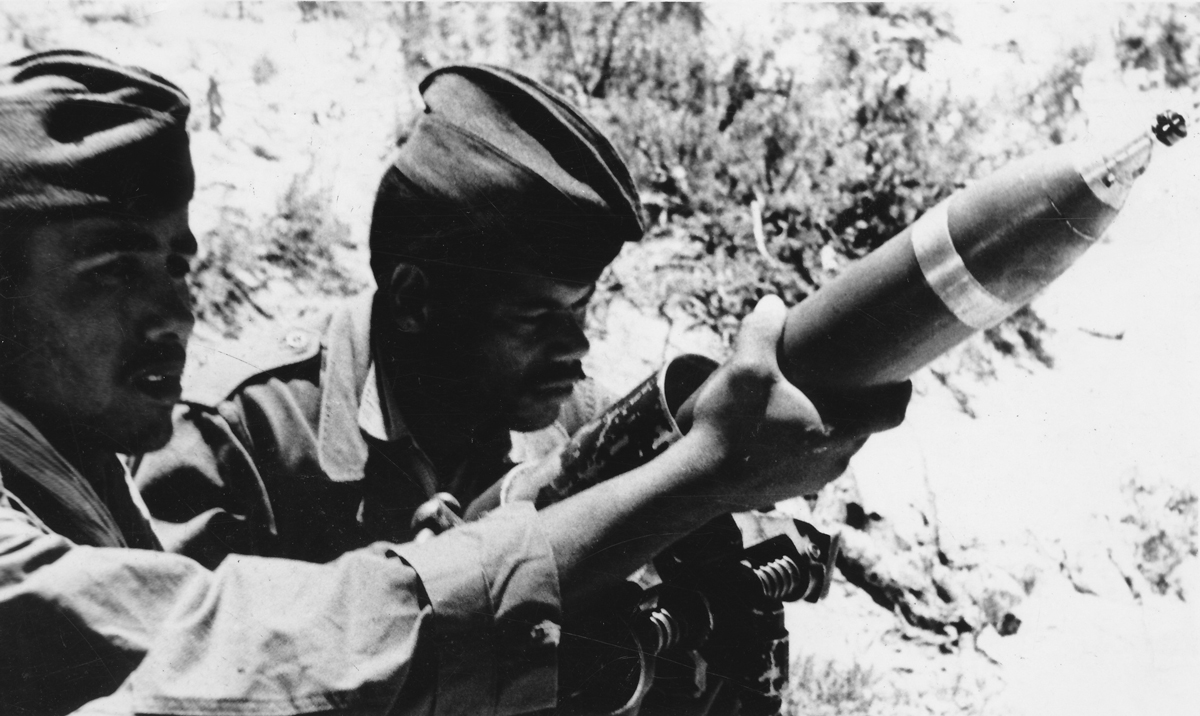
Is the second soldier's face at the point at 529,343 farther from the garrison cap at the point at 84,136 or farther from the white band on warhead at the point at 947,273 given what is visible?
the white band on warhead at the point at 947,273

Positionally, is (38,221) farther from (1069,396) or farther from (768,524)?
(1069,396)

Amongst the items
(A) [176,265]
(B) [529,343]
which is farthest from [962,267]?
(A) [176,265]

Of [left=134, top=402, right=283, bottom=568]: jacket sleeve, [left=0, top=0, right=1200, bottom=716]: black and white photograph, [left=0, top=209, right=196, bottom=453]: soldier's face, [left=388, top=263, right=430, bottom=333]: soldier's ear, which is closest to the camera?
[left=0, top=0, right=1200, bottom=716]: black and white photograph

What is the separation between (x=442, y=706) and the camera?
1.57 metres

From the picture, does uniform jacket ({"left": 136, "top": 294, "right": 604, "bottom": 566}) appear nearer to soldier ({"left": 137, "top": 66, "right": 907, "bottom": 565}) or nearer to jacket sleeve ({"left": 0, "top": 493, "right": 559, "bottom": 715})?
soldier ({"left": 137, "top": 66, "right": 907, "bottom": 565})

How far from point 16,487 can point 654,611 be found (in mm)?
1036

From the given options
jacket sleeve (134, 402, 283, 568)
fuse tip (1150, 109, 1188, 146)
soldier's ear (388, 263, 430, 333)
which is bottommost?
jacket sleeve (134, 402, 283, 568)

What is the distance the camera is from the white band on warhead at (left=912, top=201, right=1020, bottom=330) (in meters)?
1.48

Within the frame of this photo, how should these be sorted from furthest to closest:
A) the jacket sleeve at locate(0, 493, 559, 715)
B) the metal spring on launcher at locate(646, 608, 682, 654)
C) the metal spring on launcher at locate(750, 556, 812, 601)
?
1. the metal spring on launcher at locate(750, 556, 812, 601)
2. the metal spring on launcher at locate(646, 608, 682, 654)
3. the jacket sleeve at locate(0, 493, 559, 715)

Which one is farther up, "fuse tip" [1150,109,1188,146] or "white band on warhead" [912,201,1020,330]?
"fuse tip" [1150,109,1188,146]

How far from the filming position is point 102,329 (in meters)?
1.70

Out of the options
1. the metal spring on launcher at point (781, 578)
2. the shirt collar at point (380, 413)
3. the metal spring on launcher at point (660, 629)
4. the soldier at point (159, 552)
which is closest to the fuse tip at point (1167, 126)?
the soldier at point (159, 552)

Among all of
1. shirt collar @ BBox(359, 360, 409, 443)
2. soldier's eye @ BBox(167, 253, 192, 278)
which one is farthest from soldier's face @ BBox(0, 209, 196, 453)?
shirt collar @ BBox(359, 360, 409, 443)

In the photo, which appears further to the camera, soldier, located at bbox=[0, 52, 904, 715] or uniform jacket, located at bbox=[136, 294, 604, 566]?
uniform jacket, located at bbox=[136, 294, 604, 566]
